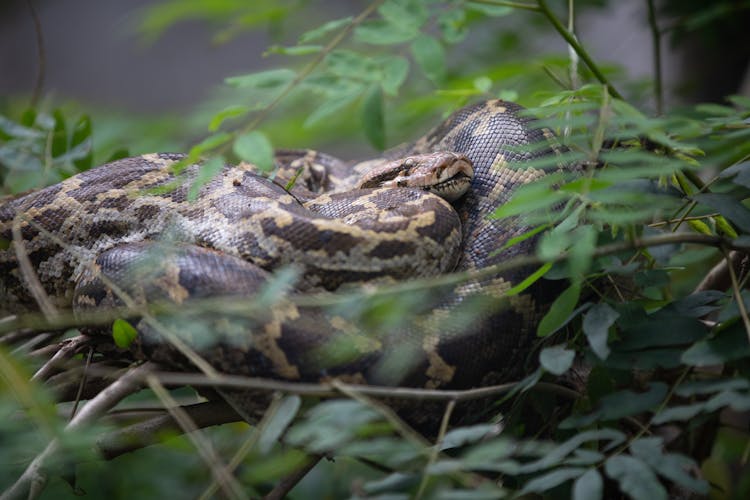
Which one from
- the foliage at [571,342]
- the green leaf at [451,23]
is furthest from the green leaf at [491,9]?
the green leaf at [451,23]

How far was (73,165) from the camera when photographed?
3.18m

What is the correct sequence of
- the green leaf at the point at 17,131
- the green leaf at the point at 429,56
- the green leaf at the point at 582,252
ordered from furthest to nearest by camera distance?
the green leaf at the point at 17,131 < the green leaf at the point at 429,56 < the green leaf at the point at 582,252

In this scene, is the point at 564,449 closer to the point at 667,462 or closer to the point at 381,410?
the point at 667,462

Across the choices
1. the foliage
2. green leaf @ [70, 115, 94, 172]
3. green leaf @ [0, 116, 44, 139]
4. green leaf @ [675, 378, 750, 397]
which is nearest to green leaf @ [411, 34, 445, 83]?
the foliage

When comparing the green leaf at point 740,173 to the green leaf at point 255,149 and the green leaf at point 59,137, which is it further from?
the green leaf at point 59,137

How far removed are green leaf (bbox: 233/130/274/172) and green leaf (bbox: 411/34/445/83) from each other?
0.68m

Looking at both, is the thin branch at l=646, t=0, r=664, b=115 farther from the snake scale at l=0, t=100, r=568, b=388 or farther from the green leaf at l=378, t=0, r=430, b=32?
the green leaf at l=378, t=0, r=430, b=32

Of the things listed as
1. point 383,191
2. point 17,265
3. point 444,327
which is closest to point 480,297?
point 444,327

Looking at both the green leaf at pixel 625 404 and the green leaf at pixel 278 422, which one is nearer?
the green leaf at pixel 278 422

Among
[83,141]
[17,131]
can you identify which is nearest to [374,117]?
[83,141]

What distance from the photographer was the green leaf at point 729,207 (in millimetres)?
1909

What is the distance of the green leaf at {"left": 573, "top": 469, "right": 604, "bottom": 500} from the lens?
1527 millimetres

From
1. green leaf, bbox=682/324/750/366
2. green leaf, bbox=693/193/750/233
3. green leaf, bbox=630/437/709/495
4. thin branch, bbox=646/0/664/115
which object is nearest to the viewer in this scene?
green leaf, bbox=630/437/709/495

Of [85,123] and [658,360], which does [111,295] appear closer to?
[85,123]
